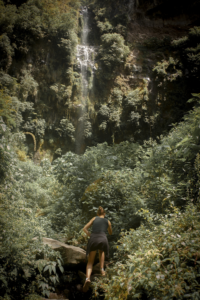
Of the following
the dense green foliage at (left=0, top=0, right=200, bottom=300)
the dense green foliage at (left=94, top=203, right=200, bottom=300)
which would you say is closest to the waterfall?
the dense green foliage at (left=0, top=0, right=200, bottom=300)

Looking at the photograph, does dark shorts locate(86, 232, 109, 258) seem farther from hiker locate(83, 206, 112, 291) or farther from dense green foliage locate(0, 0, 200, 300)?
dense green foliage locate(0, 0, 200, 300)

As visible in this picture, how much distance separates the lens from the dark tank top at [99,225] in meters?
3.96

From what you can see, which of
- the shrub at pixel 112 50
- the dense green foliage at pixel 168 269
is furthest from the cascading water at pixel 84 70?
the dense green foliage at pixel 168 269

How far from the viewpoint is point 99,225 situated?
4.00m

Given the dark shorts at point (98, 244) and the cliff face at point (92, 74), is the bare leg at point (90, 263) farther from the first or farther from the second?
Result: the cliff face at point (92, 74)

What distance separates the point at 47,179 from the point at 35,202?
1799 millimetres

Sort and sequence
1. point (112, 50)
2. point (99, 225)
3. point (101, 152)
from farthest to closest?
point (112, 50) < point (101, 152) < point (99, 225)

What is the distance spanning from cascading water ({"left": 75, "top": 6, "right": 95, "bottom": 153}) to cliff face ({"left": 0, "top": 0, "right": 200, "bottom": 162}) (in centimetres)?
8

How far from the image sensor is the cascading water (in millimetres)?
13828

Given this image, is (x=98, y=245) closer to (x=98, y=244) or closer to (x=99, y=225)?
(x=98, y=244)

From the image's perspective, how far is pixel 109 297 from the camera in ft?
9.17

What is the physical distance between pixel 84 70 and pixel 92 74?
2.22 feet

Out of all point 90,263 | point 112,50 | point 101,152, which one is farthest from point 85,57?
point 90,263

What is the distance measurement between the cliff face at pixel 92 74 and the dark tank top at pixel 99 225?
28.9 ft
